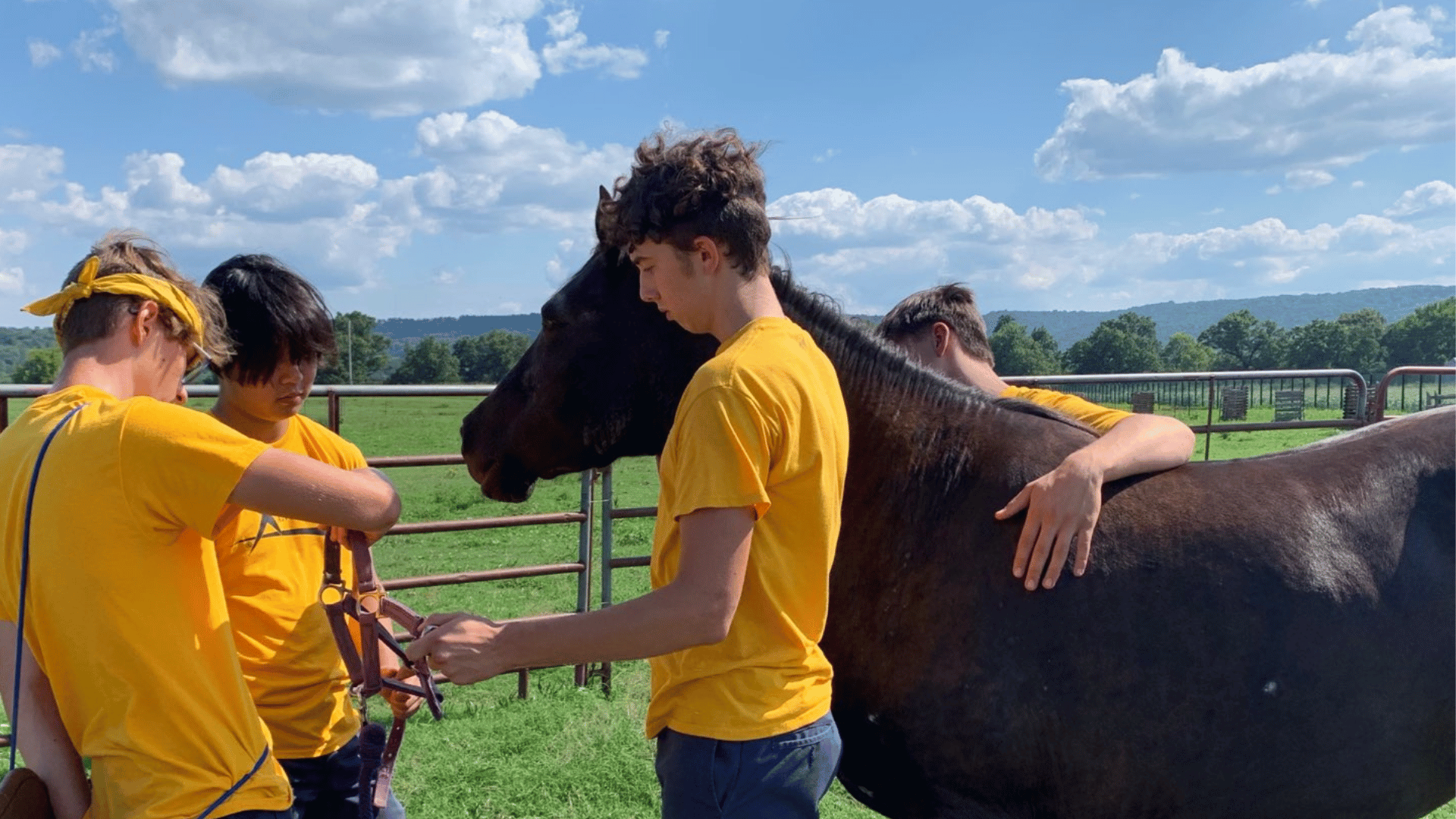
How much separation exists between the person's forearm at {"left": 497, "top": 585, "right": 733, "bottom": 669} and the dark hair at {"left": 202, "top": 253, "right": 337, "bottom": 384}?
114cm

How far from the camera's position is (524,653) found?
159cm

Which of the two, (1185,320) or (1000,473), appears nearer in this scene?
(1000,473)

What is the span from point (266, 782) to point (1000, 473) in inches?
65.7

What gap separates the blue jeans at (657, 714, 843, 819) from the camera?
164cm

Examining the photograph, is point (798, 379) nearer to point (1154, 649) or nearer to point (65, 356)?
point (1154, 649)

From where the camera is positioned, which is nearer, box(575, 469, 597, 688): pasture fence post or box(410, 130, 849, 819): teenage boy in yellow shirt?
box(410, 130, 849, 819): teenage boy in yellow shirt

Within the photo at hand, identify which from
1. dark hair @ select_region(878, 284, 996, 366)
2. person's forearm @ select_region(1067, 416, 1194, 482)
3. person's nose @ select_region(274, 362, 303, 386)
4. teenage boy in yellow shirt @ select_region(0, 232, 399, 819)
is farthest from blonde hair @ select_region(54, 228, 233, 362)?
dark hair @ select_region(878, 284, 996, 366)

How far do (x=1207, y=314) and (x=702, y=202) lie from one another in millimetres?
163280

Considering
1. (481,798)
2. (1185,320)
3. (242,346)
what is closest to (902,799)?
(242,346)

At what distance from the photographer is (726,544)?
1541 millimetres

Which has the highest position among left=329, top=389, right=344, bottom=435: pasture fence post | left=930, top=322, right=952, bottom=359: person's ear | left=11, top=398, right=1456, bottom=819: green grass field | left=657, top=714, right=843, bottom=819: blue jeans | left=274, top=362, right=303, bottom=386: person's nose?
left=930, top=322, right=952, bottom=359: person's ear

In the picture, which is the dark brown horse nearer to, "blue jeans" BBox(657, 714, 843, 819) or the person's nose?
"blue jeans" BBox(657, 714, 843, 819)

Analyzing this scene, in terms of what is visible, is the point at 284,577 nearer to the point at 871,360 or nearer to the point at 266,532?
the point at 266,532

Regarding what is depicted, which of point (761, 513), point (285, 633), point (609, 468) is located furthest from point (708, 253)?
point (609, 468)
